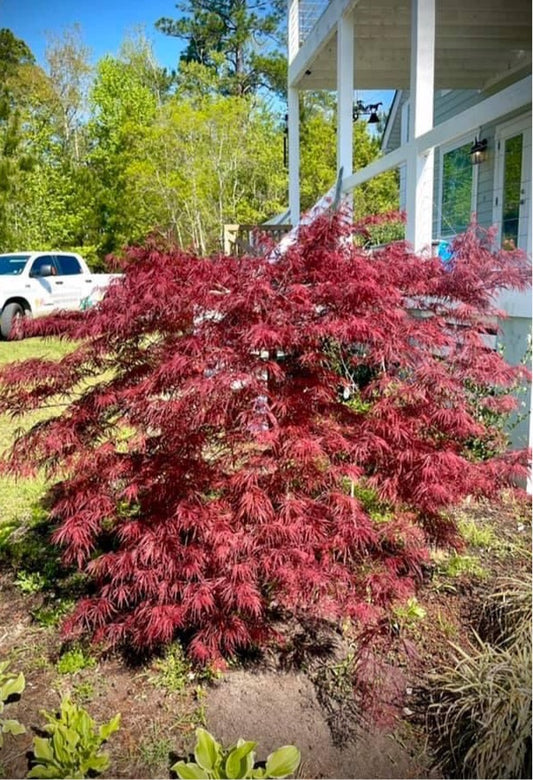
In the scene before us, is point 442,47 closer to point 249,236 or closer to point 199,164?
point 249,236

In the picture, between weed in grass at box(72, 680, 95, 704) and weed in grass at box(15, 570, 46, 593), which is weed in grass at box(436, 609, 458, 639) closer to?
weed in grass at box(72, 680, 95, 704)

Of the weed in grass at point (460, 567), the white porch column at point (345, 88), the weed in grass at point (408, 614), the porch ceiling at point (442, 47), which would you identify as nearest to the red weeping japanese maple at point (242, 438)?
the weed in grass at point (408, 614)

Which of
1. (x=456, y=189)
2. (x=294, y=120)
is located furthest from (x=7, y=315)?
(x=456, y=189)

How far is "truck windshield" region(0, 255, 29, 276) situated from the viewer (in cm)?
1057

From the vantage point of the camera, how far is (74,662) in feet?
7.52

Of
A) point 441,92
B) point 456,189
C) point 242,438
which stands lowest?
point 242,438

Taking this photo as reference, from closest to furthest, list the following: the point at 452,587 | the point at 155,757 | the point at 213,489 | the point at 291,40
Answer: the point at 155,757 < the point at 213,489 < the point at 452,587 < the point at 291,40

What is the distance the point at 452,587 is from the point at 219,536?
53.1 inches

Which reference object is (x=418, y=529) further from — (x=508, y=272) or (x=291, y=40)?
(x=291, y=40)

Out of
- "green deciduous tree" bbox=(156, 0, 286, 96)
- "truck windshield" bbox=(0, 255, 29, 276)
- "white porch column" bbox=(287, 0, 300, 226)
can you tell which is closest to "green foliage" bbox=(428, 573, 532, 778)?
"green deciduous tree" bbox=(156, 0, 286, 96)

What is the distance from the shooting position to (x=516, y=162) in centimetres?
680

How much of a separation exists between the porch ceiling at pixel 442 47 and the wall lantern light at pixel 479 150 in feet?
2.49

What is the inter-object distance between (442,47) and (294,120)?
8.60 feet

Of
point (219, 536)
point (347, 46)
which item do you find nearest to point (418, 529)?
point (219, 536)
